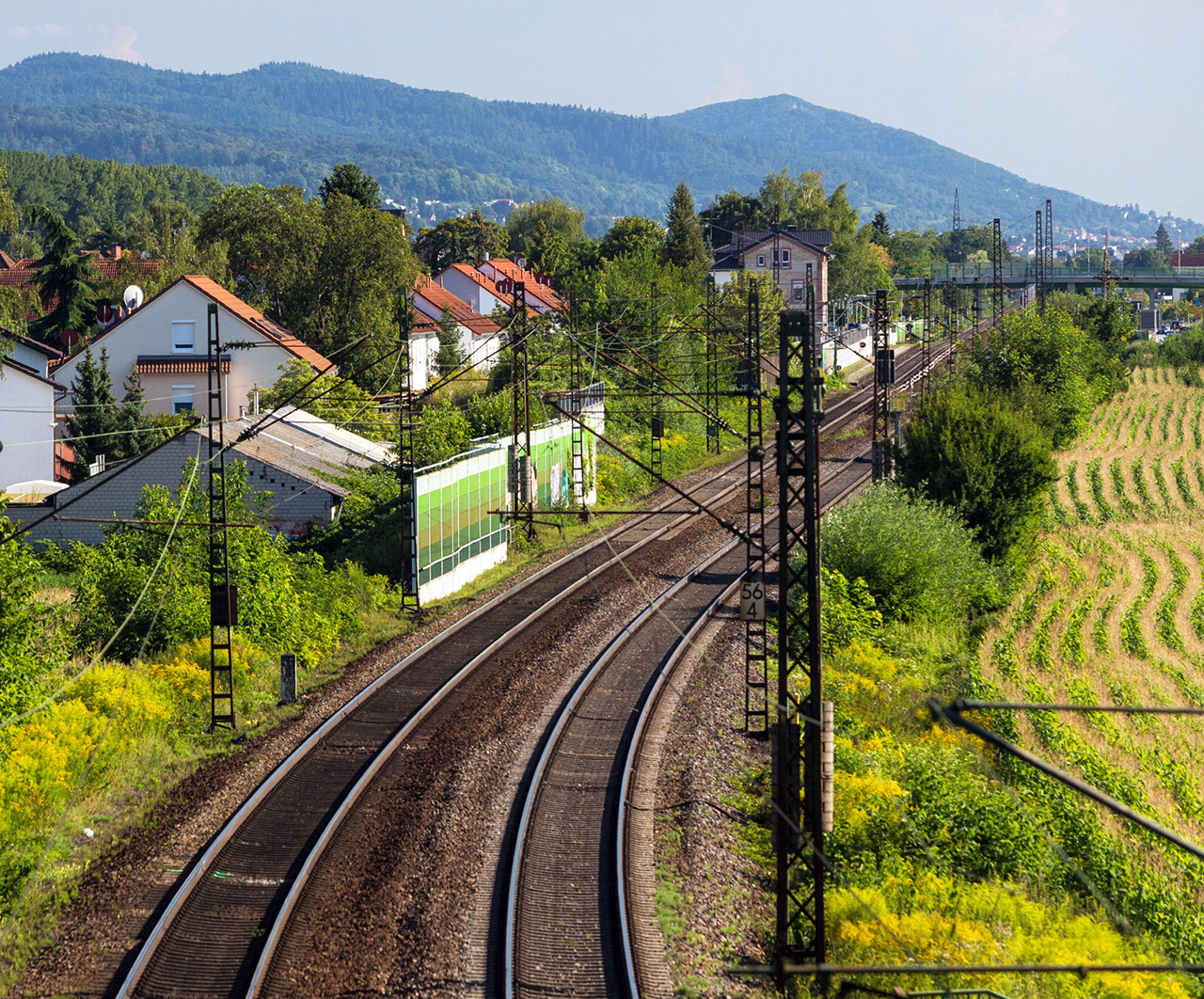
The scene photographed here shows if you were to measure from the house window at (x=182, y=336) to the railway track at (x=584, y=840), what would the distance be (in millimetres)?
35848

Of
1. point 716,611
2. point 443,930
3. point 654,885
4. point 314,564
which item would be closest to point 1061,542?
point 716,611

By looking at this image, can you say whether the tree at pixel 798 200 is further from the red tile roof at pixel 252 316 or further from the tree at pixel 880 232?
the red tile roof at pixel 252 316

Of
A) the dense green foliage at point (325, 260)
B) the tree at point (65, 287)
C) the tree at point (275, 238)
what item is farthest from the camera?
the tree at point (65, 287)

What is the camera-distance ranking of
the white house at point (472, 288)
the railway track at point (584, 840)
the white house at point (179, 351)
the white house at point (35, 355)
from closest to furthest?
the railway track at point (584, 840)
the white house at point (35, 355)
the white house at point (179, 351)
the white house at point (472, 288)

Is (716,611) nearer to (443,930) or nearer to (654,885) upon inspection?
(654,885)

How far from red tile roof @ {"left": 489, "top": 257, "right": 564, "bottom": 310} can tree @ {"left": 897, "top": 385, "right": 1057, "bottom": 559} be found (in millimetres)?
53418

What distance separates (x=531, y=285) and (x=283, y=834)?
87.2 metres

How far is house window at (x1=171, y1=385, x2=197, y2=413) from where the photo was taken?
55469 mm

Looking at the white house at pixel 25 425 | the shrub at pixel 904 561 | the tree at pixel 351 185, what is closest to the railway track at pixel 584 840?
the shrub at pixel 904 561

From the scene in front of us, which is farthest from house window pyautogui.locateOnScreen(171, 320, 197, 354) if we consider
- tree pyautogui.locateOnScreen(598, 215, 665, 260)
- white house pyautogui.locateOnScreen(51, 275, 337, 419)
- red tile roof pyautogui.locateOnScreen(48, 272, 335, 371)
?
tree pyautogui.locateOnScreen(598, 215, 665, 260)

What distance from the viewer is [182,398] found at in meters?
55.7

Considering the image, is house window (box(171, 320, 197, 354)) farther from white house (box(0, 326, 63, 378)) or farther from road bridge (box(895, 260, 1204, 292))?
road bridge (box(895, 260, 1204, 292))

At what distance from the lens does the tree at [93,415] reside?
48094 mm

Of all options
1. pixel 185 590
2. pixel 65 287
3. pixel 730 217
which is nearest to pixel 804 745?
pixel 185 590
